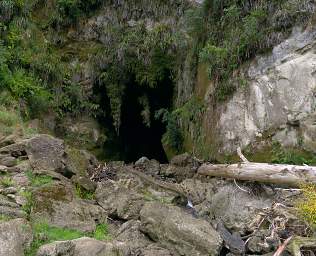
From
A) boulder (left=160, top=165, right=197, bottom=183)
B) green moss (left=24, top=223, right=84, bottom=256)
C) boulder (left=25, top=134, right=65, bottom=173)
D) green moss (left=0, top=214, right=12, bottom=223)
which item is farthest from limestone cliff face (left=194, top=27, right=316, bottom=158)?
green moss (left=0, top=214, right=12, bottom=223)

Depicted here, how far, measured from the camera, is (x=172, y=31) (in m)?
15.2

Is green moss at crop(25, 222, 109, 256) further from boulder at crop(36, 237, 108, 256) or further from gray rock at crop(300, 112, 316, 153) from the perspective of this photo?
gray rock at crop(300, 112, 316, 153)

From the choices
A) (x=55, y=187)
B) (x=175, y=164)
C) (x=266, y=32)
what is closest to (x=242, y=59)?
(x=266, y=32)

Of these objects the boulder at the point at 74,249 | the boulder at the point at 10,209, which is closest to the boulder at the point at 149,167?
the boulder at the point at 10,209

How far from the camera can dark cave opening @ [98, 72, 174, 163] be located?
15945 millimetres

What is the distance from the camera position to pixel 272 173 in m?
8.80

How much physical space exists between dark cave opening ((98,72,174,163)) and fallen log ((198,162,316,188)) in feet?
20.3

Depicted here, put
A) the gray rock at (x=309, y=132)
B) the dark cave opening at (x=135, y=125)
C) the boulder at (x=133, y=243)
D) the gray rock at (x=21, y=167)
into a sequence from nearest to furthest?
the boulder at (x=133, y=243) < the gray rock at (x=21, y=167) < the gray rock at (x=309, y=132) < the dark cave opening at (x=135, y=125)

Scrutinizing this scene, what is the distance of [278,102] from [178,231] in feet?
14.7

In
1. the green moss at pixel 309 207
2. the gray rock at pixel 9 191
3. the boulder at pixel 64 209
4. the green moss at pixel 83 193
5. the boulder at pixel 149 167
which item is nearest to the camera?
the green moss at pixel 309 207

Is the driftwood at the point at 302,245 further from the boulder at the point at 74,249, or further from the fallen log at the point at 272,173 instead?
the boulder at the point at 74,249

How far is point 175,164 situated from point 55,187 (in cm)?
489

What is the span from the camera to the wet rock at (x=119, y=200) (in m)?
8.20

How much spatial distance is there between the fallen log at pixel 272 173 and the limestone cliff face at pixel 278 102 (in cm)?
119
